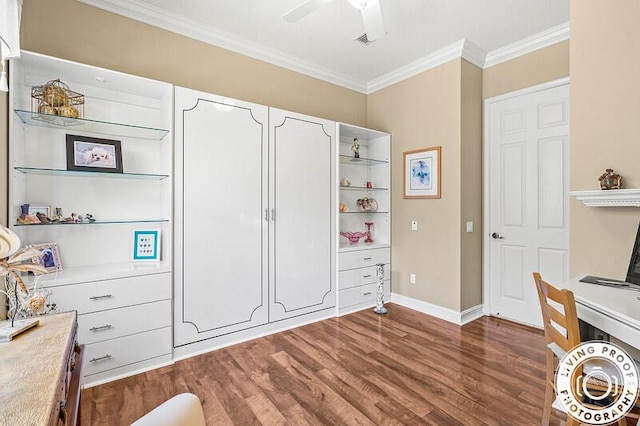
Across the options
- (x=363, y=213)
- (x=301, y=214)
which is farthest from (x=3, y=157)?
(x=363, y=213)

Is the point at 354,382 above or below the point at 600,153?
below

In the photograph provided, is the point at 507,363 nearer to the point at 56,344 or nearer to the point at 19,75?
the point at 56,344

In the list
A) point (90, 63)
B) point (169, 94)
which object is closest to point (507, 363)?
point (169, 94)

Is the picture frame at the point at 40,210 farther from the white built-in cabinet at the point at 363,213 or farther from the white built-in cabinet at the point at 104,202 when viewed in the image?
the white built-in cabinet at the point at 363,213

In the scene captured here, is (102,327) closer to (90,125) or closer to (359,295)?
(90,125)

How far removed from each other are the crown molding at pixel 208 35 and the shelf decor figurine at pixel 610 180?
9.93ft

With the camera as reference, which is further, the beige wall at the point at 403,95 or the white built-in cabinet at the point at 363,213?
the white built-in cabinet at the point at 363,213

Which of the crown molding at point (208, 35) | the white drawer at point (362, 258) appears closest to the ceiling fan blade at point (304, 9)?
the crown molding at point (208, 35)

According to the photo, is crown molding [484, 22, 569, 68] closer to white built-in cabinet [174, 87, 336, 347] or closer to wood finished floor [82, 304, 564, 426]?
white built-in cabinet [174, 87, 336, 347]

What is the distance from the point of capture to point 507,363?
2469mm

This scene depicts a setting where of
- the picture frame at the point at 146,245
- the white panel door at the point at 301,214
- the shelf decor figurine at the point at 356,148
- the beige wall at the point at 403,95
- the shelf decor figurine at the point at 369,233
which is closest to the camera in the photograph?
the beige wall at the point at 403,95

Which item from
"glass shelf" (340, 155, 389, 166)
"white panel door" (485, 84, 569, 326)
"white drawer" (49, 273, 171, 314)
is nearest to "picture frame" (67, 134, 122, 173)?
"white drawer" (49, 273, 171, 314)

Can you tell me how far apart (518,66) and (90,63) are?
402 centimetres

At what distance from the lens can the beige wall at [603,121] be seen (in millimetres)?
1828
